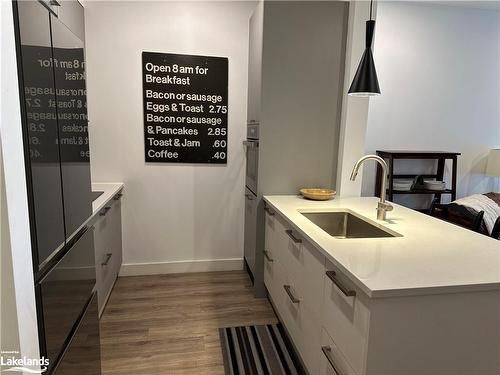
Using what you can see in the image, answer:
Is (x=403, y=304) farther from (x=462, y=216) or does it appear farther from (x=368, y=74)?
(x=462, y=216)

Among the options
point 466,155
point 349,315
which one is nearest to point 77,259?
point 349,315

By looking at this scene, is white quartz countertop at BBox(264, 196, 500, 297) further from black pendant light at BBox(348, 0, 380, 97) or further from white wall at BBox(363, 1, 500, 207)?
white wall at BBox(363, 1, 500, 207)

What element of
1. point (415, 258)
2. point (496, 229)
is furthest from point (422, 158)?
point (415, 258)

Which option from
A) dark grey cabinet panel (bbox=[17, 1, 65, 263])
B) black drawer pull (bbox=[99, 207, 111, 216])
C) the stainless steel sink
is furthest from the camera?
black drawer pull (bbox=[99, 207, 111, 216])

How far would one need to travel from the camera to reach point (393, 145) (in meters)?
3.98

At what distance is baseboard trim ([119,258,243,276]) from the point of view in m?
3.22

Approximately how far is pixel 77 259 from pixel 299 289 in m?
1.13

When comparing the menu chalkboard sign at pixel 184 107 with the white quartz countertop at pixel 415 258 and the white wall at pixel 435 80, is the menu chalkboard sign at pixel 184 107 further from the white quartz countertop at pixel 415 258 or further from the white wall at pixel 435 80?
Result: the white wall at pixel 435 80

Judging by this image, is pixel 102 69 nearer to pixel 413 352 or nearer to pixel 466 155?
pixel 413 352

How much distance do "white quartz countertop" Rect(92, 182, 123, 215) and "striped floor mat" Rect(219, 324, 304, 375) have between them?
1.21m

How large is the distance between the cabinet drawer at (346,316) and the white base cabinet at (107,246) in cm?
148

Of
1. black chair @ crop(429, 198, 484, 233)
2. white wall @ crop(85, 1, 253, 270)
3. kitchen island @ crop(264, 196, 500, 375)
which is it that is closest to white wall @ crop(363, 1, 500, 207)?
black chair @ crop(429, 198, 484, 233)

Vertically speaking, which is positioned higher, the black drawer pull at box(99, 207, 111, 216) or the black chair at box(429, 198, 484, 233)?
the black drawer pull at box(99, 207, 111, 216)

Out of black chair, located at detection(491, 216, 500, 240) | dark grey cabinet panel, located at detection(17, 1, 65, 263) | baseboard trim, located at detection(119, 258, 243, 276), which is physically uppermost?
dark grey cabinet panel, located at detection(17, 1, 65, 263)
